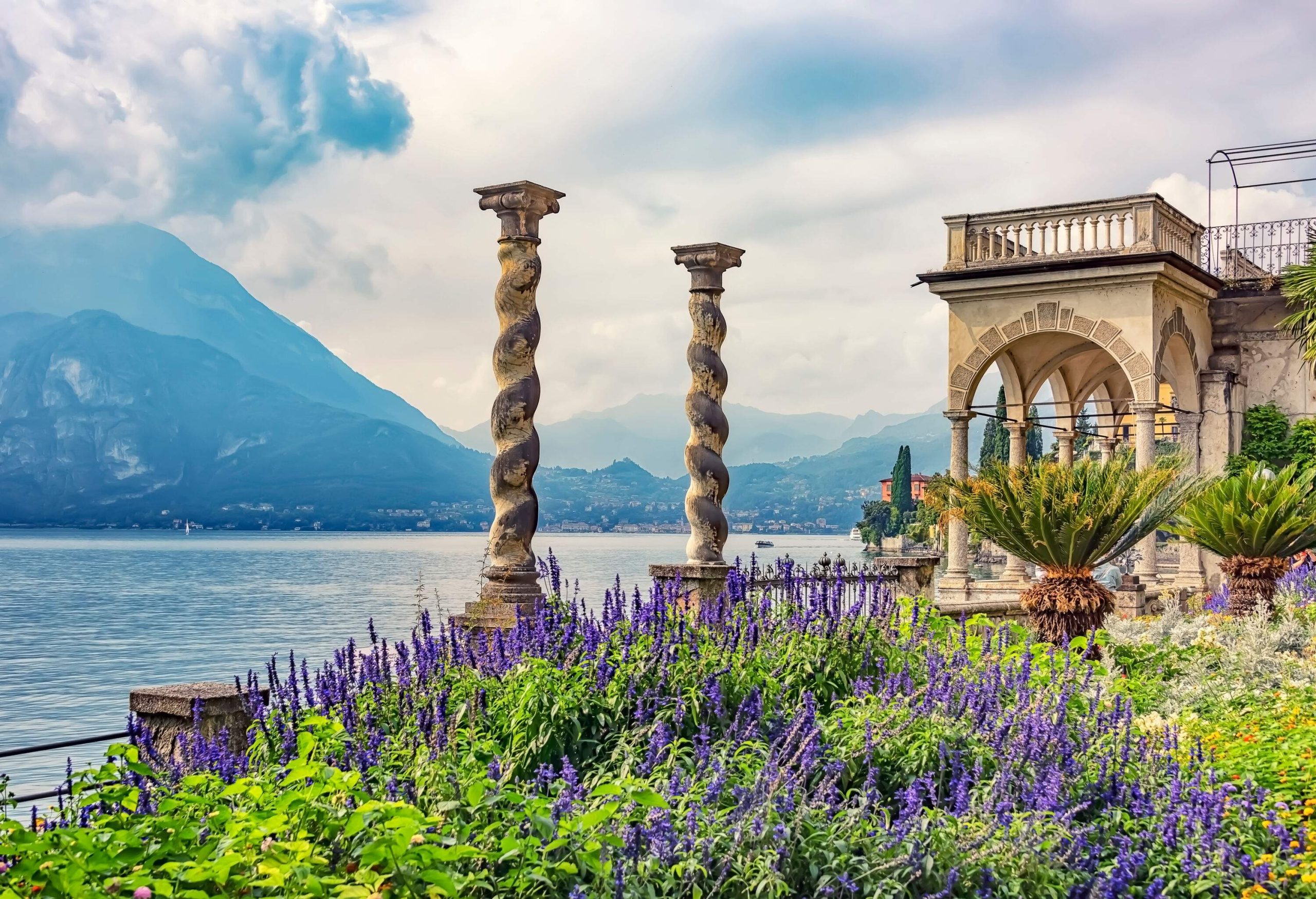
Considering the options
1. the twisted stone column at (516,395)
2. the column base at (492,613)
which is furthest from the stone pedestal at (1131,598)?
the column base at (492,613)

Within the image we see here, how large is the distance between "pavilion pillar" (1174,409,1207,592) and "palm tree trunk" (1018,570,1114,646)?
6.97m

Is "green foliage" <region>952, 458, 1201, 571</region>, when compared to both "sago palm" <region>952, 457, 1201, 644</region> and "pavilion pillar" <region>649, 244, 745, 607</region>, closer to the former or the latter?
"sago palm" <region>952, 457, 1201, 644</region>

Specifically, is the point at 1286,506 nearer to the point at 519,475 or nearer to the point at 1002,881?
the point at 519,475

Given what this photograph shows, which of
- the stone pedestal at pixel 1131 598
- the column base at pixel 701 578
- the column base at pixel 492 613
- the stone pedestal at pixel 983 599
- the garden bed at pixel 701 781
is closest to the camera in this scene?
the garden bed at pixel 701 781

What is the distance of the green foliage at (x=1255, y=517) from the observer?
1305cm

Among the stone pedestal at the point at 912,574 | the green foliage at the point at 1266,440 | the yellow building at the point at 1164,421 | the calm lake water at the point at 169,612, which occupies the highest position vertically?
the yellow building at the point at 1164,421

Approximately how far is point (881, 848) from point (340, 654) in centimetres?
281

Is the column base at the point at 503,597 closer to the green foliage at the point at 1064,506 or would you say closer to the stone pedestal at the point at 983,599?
the green foliage at the point at 1064,506

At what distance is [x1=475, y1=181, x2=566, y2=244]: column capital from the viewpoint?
974 cm

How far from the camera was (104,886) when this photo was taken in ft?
10.0

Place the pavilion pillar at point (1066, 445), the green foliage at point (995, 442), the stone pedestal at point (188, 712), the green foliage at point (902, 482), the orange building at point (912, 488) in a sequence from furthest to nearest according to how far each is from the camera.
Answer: the orange building at point (912, 488)
the green foliage at point (902, 482)
the green foliage at point (995, 442)
the pavilion pillar at point (1066, 445)
the stone pedestal at point (188, 712)

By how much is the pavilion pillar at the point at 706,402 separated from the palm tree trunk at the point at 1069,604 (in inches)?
117

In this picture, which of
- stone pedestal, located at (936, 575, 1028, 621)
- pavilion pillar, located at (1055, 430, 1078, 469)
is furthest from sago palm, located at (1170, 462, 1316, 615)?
pavilion pillar, located at (1055, 430, 1078, 469)

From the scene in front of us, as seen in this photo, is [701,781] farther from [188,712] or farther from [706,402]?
[706,402]
